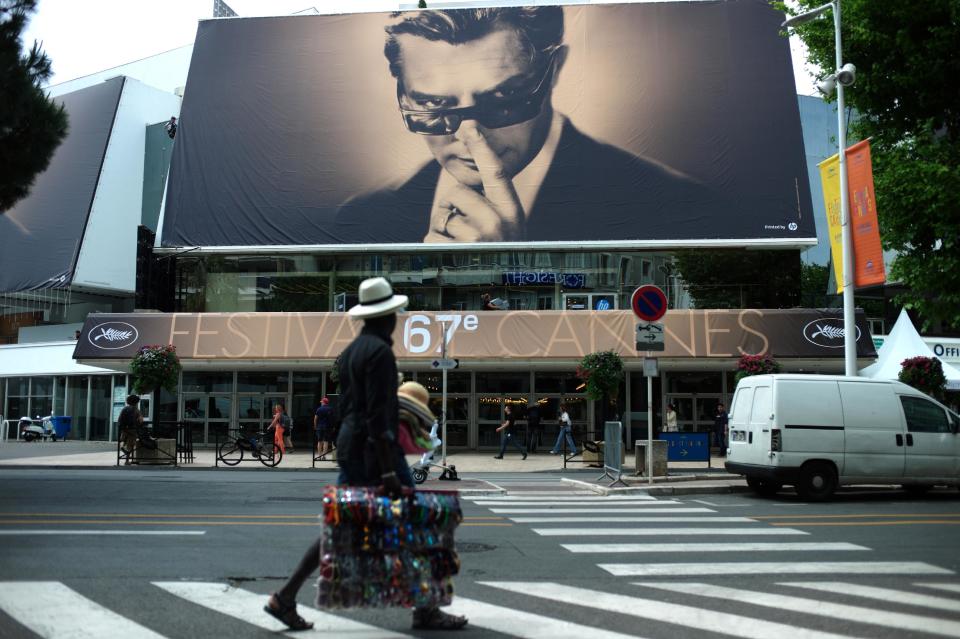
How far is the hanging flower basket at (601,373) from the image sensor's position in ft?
85.6

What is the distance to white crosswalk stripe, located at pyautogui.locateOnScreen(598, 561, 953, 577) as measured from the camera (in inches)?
314

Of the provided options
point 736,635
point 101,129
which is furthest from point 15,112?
point 101,129

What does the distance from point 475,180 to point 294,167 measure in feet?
24.1

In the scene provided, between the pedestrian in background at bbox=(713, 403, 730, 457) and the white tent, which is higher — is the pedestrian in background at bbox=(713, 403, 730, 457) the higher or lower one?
the lower one

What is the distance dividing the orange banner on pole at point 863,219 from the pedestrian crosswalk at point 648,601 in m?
11.1

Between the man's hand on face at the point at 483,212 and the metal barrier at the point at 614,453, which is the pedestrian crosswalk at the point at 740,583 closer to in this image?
the metal barrier at the point at 614,453

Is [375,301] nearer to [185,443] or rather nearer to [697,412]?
[185,443]

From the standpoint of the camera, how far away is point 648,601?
6750mm

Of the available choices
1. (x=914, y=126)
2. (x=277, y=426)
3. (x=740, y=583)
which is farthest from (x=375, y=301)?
(x=277, y=426)

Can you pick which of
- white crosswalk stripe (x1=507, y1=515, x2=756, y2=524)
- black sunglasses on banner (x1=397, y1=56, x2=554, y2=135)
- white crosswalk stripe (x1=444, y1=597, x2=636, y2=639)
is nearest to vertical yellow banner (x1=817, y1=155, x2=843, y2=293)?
white crosswalk stripe (x1=507, y1=515, x2=756, y2=524)

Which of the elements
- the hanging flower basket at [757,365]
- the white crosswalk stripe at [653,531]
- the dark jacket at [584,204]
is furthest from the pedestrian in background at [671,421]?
the white crosswalk stripe at [653,531]

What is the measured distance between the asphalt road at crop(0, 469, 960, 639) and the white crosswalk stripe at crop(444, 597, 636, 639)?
22 mm

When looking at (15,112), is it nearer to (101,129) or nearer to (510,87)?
(510,87)

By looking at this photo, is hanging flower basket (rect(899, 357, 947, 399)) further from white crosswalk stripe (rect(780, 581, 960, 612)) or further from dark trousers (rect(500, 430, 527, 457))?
white crosswalk stripe (rect(780, 581, 960, 612))
